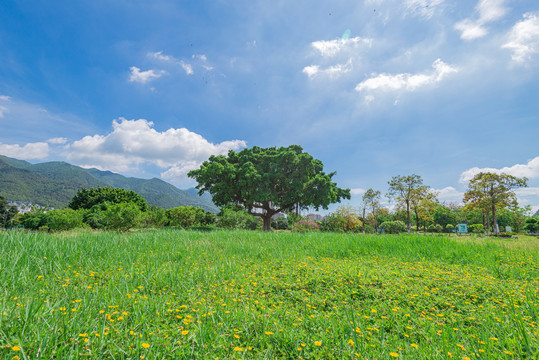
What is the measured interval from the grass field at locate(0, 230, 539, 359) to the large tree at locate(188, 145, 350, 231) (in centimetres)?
1347

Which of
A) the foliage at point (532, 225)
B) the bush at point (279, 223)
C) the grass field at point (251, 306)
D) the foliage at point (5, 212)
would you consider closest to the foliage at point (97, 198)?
the bush at point (279, 223)

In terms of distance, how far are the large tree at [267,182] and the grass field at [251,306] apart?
44.2 ft

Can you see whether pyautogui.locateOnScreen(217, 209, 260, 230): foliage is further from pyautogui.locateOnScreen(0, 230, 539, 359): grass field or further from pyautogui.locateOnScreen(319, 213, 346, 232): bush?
pyautogui.locateOnScreen(0, 230, 539, 359): grass field

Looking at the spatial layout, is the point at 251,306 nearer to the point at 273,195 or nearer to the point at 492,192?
the point at 273,195

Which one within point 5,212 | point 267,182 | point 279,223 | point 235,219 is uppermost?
point 267,182

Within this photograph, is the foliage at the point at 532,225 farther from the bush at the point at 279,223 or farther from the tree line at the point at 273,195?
the bush at the point at 279,223

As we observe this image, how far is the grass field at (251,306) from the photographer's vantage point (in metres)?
2.11

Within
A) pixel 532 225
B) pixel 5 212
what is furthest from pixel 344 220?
pixel 5 212

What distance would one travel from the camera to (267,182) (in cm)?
1988

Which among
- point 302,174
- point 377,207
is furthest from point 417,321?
point 377,207

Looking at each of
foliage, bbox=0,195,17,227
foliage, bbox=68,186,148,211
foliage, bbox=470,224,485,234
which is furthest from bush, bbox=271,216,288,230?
foliage, bbox=0,195,17,227

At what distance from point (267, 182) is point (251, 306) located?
16710 millimetres

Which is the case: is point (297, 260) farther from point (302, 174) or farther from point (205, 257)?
point (302, 174)

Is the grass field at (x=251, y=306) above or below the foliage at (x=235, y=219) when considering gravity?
below
